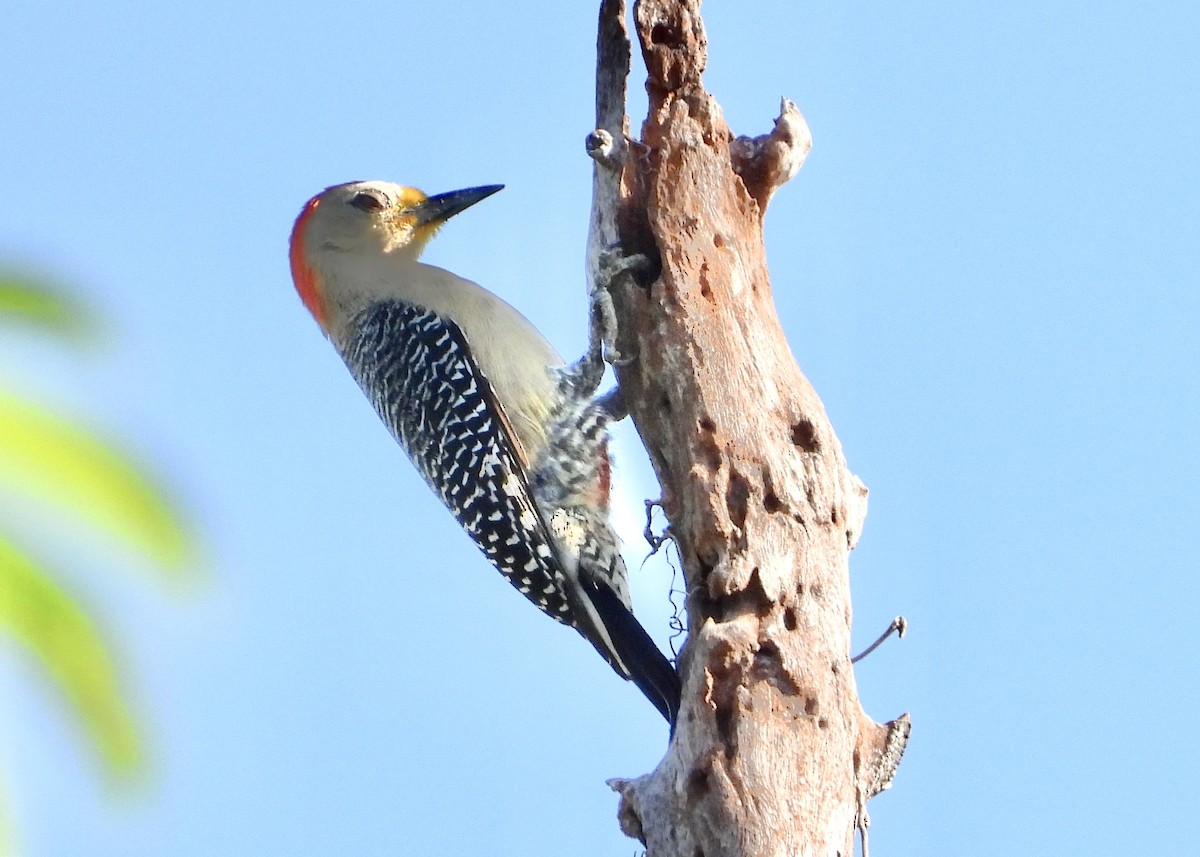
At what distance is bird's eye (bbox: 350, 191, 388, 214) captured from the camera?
6.45m

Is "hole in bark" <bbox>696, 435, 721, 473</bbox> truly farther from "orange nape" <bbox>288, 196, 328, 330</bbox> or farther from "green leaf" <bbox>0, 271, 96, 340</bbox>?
"orange nape" <bbox>288, 196, 328, 330</bbox>

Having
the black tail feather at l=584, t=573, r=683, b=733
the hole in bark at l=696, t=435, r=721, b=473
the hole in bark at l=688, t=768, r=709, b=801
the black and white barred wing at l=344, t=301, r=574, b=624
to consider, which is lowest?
the hole in bark at l=688, t=768, r=709, b=801

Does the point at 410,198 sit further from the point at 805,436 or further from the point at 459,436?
the point at 805,436

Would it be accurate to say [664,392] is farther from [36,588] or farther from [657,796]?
[36,588]

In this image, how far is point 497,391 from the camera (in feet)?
18.2

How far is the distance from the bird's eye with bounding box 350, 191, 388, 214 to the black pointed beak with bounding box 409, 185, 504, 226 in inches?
5.9

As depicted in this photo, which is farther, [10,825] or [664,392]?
[664,392]

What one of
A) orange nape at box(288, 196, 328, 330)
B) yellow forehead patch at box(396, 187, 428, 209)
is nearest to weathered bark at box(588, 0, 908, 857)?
yellow forehead patch at box(396, 187, 428, 209)

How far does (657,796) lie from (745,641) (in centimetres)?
47

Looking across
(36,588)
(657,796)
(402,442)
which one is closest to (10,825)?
(36,588)

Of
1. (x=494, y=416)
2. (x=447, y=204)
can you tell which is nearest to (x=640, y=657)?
(x=494, y=416)

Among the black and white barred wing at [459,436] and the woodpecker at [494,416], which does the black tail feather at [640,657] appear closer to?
the woodpecker at [494,416]

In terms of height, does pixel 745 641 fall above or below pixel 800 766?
above

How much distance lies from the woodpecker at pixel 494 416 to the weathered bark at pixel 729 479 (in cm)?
79
